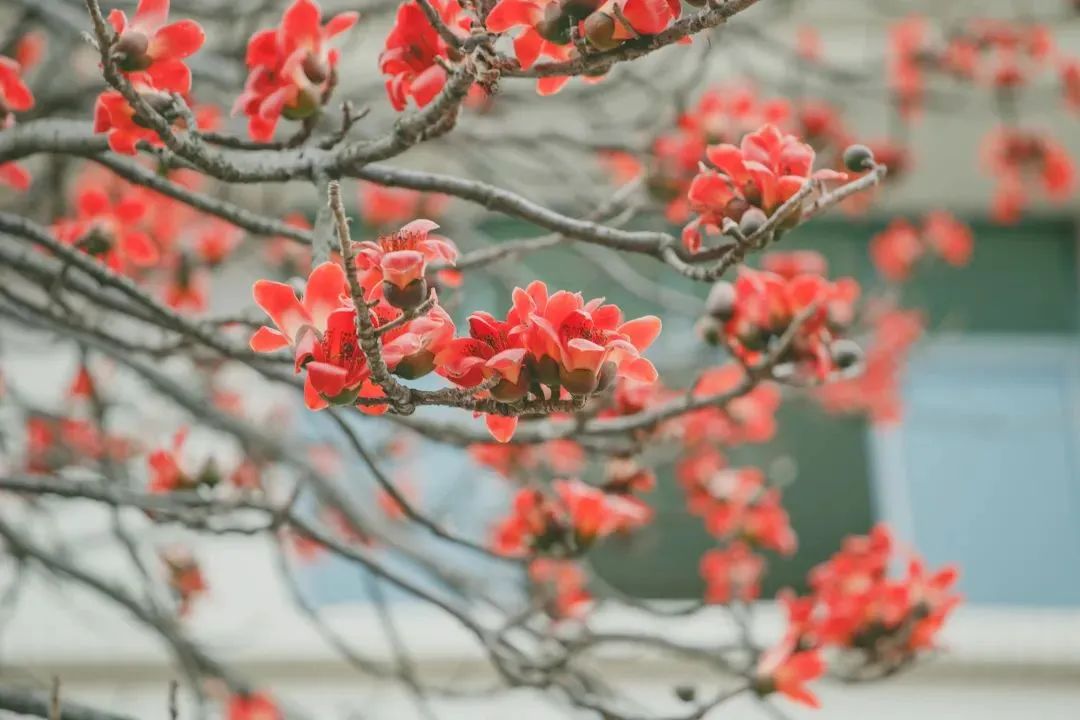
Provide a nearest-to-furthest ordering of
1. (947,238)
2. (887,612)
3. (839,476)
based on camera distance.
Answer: (887,612) → (947,238) → (839,476)

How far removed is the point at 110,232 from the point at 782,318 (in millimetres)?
1022

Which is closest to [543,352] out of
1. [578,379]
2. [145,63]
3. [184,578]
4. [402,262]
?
[578,379]

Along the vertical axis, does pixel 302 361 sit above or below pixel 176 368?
below

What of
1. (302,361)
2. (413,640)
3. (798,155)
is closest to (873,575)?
(798,155)

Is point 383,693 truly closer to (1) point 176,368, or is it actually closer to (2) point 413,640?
(2) point 413,640

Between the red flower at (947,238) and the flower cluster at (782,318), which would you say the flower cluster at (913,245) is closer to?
the red flower at (947,238)

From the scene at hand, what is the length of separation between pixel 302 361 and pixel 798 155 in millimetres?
580

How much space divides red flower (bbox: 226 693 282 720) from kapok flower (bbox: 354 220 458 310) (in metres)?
1.39

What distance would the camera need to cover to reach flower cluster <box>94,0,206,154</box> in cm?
111

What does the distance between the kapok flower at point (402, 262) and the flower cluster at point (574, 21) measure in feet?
0.68

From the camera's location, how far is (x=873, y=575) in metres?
1.88

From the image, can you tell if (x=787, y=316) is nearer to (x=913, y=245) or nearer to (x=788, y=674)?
(x=788, y=674)

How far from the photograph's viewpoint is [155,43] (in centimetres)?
112

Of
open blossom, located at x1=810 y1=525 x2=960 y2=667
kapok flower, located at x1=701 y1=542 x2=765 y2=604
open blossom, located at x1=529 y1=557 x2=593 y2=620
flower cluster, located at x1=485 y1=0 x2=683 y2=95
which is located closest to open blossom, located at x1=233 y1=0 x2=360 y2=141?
flower cluster, located at x1=485 y1=0 x2=683 y2=95
